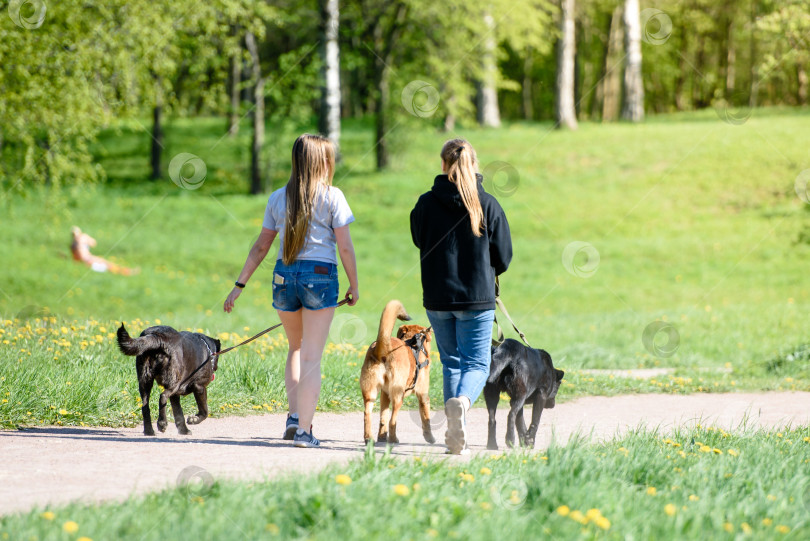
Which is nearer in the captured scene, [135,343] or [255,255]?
[135,343]

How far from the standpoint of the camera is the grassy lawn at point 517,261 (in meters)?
8.11

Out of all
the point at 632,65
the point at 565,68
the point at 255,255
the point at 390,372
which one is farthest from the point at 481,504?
the point at 632,65

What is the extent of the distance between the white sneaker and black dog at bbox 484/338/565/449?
568 millimetres

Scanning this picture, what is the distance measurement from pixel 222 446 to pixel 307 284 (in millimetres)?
1155

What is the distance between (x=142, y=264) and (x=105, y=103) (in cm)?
784

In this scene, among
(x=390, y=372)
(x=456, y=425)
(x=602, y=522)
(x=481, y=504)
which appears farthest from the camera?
(x=390, y=372)

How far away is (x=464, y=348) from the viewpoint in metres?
5.64

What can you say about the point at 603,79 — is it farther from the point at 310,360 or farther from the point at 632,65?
the point at 310,360

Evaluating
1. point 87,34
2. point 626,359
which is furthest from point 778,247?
point 87,34

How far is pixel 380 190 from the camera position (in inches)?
975

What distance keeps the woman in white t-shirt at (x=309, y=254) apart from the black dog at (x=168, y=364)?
21.8 inches

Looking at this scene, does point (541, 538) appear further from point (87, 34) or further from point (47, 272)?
point (47, 272)

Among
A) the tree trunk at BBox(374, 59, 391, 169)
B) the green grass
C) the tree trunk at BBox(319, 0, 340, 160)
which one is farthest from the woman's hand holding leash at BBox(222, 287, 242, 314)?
the tree trunk at BBox(374, 59, 391, 169)

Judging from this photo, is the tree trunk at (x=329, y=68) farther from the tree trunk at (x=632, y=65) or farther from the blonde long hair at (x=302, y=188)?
the blonde long hair at (x=302, y=188)
